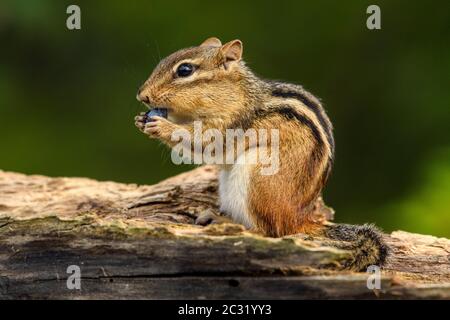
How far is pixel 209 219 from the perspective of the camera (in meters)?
5.30

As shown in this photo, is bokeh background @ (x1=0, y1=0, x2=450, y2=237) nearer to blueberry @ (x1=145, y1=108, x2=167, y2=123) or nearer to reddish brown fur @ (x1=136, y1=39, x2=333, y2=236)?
reddish brown fur @ (x1=136, y1=39, x2=333, y2=236)

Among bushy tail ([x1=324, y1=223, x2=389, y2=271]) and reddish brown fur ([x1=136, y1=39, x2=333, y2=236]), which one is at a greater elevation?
reddish brown fur ([x1=136, y1=39, x2=333, y2=236])

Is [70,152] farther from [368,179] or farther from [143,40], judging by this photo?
[368,179]

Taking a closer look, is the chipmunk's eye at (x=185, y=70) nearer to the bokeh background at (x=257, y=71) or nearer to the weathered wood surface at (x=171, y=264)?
the weathered wood surface at (x=171, y=264)

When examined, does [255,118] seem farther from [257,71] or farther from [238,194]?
[257,71]

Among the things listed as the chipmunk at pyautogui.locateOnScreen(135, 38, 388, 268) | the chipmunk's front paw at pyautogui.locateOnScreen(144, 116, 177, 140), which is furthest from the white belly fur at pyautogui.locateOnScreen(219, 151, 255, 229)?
the chipmunk's front paw at pyautogui.locateOnScreen(144, 116, 177, 140)

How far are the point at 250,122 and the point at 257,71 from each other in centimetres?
316

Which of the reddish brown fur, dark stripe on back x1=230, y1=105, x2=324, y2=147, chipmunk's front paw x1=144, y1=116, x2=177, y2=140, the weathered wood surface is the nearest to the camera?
the weathered wood surface

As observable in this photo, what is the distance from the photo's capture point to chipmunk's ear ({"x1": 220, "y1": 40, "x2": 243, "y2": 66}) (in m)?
5.64

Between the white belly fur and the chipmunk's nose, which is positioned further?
the chipmunk's nose

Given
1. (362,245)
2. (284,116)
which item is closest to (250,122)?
(284,116)

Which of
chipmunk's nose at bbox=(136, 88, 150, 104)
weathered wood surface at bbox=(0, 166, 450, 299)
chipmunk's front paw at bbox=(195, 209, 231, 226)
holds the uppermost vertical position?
chipmunk's nose at bbox=(136, 88, 150, 104)

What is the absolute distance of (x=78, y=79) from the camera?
8.91m

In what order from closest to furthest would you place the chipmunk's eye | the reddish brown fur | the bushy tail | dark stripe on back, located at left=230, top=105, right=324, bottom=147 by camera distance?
the bushy tail < the reddish brown fur < dark stripe on back, located at left=230, top=105, right=324, bottom=147 < the chipmunk's eye
